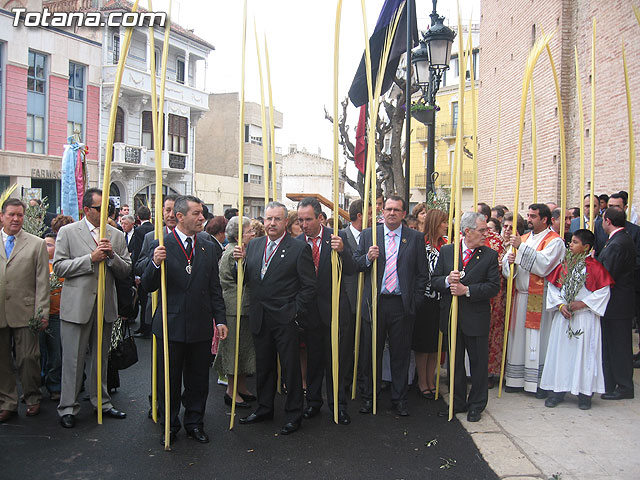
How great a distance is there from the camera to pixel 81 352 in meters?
5.16

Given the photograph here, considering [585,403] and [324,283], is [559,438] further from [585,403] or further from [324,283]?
[324,283]

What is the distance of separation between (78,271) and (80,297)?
0.78 ft

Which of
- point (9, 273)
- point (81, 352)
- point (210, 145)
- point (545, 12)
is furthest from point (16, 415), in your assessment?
point (210, 145)

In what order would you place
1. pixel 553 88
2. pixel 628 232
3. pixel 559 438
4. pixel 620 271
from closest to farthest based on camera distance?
pixel 559 438 < pixel 620 271 < pixel 628 232 < pixel 553 88

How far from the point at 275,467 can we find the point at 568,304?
3451 mm

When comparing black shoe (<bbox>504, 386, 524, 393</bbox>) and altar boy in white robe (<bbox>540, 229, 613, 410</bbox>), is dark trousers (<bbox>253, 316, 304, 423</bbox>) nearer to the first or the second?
black shoe (<bbox>504, 386, 524, 393</bbox>)

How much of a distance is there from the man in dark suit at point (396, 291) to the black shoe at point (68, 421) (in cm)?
265

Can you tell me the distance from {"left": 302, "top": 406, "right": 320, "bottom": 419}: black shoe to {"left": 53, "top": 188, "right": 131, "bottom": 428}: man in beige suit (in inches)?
66.0

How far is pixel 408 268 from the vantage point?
5629 millimetres

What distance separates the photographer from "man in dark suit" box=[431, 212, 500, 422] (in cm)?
539

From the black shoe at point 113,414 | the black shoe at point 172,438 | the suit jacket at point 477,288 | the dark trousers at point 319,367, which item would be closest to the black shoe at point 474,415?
the suit jacket at point 477,288

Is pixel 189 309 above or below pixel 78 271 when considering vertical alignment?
below

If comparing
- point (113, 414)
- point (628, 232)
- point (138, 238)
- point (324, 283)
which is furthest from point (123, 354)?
point (628, 232)

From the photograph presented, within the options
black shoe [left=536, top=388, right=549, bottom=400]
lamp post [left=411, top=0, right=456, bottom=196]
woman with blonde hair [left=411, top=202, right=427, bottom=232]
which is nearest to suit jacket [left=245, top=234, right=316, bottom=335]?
woman with blonde hair [left=411, top=202, right=427, bottom=232]
